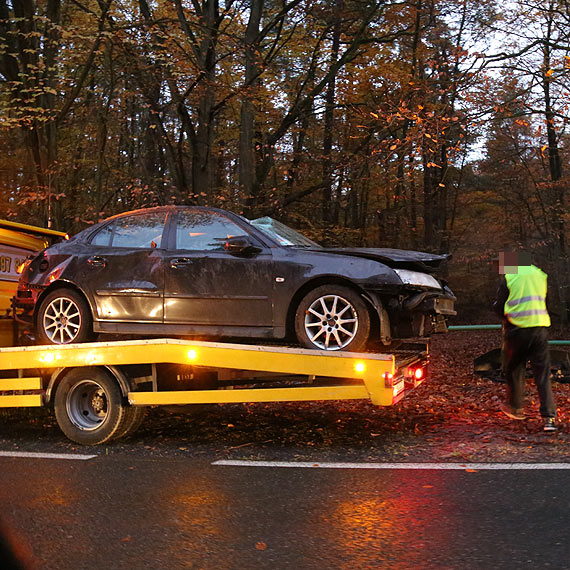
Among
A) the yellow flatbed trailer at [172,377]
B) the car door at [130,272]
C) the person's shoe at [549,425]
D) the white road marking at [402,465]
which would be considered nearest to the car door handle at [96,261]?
the car door at [130,272]

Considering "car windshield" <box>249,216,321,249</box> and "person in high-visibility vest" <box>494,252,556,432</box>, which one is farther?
"car windshield" <box>249,216,321,249</box>

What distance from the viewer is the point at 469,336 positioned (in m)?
22.4

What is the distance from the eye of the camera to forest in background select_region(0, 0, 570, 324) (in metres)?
13.9

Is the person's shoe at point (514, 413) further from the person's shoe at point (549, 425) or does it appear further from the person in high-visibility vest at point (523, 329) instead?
the person's shoe at point (549, 425)

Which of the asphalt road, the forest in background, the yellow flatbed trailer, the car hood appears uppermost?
the forest in background

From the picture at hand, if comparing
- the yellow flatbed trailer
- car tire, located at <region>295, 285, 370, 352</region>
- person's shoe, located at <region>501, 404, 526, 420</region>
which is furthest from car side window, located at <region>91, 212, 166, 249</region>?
person's shoe, located at <region>501, 404, 526, 420</region>

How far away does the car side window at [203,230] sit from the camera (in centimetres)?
654

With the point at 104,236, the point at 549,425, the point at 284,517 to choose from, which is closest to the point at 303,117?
the point at 104,236

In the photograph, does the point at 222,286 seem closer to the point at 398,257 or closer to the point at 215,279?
the point at 215,279

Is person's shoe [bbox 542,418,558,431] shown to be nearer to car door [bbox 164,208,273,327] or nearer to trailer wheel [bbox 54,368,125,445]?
car door [bbox 164,208,273,327]

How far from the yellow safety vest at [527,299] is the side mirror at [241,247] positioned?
8.61ft

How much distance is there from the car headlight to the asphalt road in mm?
1812

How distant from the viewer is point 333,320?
5945 millimetres

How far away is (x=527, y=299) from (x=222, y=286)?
307cm
